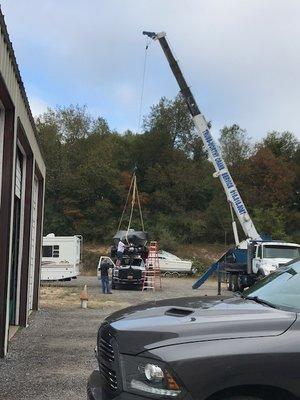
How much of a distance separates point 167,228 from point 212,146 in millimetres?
33565

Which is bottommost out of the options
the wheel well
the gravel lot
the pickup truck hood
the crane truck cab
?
the gravel lot

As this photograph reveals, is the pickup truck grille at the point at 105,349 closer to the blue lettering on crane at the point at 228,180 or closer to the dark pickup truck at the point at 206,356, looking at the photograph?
the dark pickup truck at the point at 206,356

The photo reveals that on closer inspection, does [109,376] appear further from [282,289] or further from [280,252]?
[280,252]

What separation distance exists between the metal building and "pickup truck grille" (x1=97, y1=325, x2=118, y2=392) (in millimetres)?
4784

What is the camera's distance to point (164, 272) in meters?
42.2

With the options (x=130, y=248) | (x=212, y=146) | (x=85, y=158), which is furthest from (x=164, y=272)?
(x=85, y=158)

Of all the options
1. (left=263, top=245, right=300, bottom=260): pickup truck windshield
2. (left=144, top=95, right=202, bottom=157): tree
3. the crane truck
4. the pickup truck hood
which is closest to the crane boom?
the crane truck

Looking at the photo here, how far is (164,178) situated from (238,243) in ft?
128

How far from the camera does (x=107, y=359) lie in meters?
4.20

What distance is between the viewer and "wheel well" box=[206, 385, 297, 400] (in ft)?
12.1

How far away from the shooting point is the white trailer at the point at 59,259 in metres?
29.5

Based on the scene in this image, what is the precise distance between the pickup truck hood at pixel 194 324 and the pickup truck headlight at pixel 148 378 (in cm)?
8

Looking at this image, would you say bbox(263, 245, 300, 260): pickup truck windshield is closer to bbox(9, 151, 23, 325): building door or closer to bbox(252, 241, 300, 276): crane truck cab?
bbox(252, 241, 300, 276): crane truck cab

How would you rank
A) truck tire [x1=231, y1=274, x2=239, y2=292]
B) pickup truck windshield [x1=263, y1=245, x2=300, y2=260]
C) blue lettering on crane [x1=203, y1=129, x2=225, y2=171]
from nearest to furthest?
1. pickup truck windshield [x1=263, y1=245, x2=300, y2=260]
2. blue lettering on crane [x1=203, y1=129, x2=225, y2=171]
3. truck tire [x1=231, y1=274, x2=239, y2=292]
